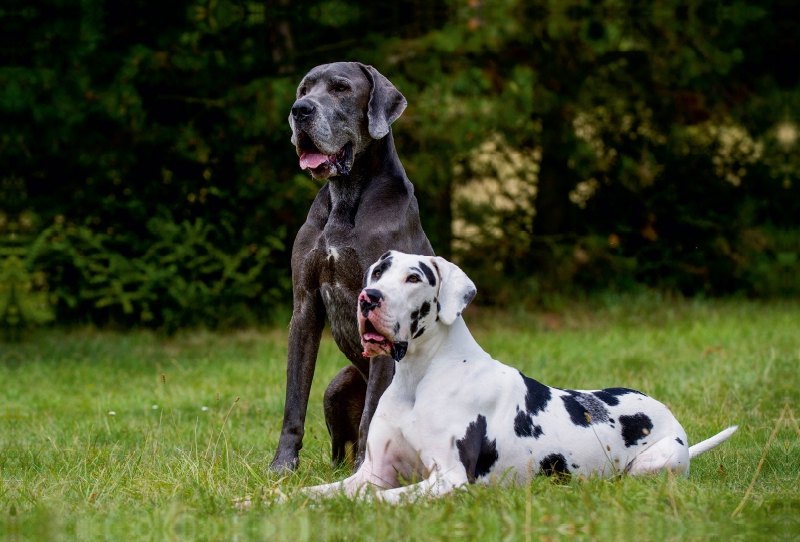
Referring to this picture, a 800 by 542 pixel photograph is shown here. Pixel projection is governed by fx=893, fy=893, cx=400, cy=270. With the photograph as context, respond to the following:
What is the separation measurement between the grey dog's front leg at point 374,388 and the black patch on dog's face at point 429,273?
0.71 metres

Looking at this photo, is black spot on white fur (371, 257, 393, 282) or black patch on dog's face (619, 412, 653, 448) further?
black patch on dog's face (619, 412, 653, 448)

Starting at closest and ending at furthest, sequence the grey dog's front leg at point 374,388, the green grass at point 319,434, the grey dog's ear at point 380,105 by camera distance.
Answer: the green grass at point 319,434, the grey dog's front leg at point 374,388, the grey dog's ear at point 380,105

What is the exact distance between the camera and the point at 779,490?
12.7 feet

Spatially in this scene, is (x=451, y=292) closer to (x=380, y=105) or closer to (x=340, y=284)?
(x=340, y=284)

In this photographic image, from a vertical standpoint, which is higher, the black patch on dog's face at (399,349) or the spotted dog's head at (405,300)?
the spotted dog's head at (405,300)

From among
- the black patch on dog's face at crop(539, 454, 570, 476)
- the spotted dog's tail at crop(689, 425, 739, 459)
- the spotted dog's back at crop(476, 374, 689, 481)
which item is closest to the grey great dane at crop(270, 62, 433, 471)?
the spotted dog's back at crop(476, 374, 689, 481)

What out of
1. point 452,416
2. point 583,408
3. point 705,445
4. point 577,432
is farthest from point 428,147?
point 452,416

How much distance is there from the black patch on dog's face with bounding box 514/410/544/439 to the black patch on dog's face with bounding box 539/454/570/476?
0.11m

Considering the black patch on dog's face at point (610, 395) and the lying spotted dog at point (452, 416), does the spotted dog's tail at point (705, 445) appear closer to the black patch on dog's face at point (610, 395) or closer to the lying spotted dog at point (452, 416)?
the lying spotted dog at point (452, 416)

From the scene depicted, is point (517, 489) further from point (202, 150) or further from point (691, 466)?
point (202, 150)

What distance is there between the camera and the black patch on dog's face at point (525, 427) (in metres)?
3.96

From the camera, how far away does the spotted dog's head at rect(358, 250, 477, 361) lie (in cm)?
366

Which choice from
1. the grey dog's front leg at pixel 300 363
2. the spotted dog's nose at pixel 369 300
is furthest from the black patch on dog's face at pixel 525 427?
the grey dog's front leg at pixel 300 363

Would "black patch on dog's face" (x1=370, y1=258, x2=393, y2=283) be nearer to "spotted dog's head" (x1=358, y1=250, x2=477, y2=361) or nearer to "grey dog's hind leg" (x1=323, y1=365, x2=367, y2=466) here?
"spotted dog's head" (x1=358, y1=250, x2=477, y2=361)
